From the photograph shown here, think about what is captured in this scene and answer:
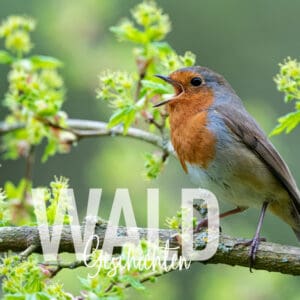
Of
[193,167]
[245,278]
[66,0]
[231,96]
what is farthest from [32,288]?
[66,0]

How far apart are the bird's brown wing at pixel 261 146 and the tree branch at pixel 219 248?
697mm

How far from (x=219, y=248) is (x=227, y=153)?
752 millimetres

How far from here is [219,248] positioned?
11.4 feet

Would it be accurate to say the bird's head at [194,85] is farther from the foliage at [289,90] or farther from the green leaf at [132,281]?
the green leaf at [132,281]

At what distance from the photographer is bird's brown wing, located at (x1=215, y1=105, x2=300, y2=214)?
4.14 metres

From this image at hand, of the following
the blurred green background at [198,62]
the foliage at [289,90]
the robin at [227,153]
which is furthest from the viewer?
the blurred green background at [198,62]

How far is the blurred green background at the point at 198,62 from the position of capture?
5.16 m

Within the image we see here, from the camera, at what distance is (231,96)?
178 inches

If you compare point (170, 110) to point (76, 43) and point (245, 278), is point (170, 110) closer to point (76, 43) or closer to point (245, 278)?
point (245, 278)

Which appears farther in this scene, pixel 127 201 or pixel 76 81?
pixel 76 81

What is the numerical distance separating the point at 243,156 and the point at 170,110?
1.70ft

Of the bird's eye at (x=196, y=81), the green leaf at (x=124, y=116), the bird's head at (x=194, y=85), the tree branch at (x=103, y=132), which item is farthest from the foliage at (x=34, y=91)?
the bird's eye at (x=196, y=81)

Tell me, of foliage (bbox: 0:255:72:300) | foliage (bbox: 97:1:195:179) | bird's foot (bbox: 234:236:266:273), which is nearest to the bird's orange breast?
foliage (bbox: 97:1:195:179)

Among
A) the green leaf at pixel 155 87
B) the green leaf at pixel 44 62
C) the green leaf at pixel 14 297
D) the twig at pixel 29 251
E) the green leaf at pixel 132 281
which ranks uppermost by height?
the green leaf at pixel 44 62
